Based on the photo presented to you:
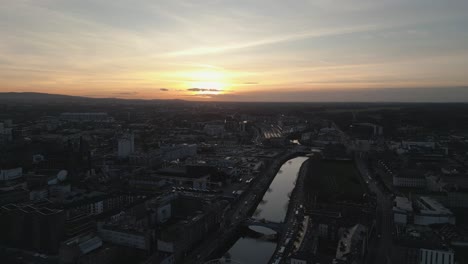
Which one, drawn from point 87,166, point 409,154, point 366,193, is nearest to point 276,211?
point 366,193

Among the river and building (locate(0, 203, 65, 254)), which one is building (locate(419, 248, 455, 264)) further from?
building (locate(0, 203, 65, 254))

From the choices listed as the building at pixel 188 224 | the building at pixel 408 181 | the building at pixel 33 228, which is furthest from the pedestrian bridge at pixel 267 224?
the building at pixel 408 181

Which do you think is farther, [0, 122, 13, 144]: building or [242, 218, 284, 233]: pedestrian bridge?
[0, 122, 13, 144]: building

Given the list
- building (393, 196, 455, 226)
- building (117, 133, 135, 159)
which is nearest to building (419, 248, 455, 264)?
building (393, 196, 455, 226)

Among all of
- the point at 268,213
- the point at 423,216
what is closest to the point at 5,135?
the point at 268,213

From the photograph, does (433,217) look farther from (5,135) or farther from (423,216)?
(5,135)

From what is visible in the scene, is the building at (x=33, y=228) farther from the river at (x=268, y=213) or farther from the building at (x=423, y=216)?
the building at (x=423, y=216)
